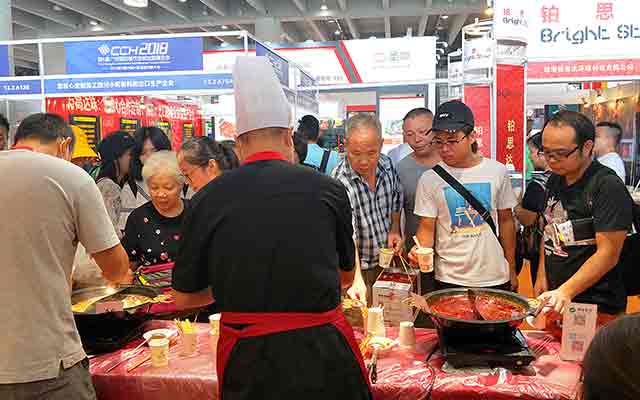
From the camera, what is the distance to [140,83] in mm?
5293

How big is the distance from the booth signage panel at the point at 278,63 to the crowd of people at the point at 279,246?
2.12 m

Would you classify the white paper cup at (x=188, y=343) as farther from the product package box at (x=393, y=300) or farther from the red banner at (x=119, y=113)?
the red banner at (x=119, y=113)

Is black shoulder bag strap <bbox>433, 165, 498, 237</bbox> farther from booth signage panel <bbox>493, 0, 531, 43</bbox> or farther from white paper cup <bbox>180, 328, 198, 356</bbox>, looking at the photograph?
booth signage panel <bbox>493, 0, 531, 43</bbox>

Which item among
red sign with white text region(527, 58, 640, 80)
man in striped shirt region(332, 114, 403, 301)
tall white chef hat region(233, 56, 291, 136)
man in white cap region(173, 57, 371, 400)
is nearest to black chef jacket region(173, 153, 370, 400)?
man in white cap region(173, 57, 371, 400)

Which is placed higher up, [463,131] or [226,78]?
[226,78]

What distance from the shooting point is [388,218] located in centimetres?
315

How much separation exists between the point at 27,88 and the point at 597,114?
35.1 ft

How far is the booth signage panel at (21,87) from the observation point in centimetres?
558


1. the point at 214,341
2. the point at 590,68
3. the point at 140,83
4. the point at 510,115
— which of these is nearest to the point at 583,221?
the point at 214,341

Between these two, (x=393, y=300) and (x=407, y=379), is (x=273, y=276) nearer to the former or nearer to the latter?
(x=407, y=379)

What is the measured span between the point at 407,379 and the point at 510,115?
11.9 ft

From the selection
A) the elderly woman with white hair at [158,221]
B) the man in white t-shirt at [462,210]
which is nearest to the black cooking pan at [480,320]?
the man in white t-shirt at [462,210]

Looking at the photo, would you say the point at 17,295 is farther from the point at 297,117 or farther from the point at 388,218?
the point at 297,117

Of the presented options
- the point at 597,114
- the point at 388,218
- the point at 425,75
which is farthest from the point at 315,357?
the point at 597,114
